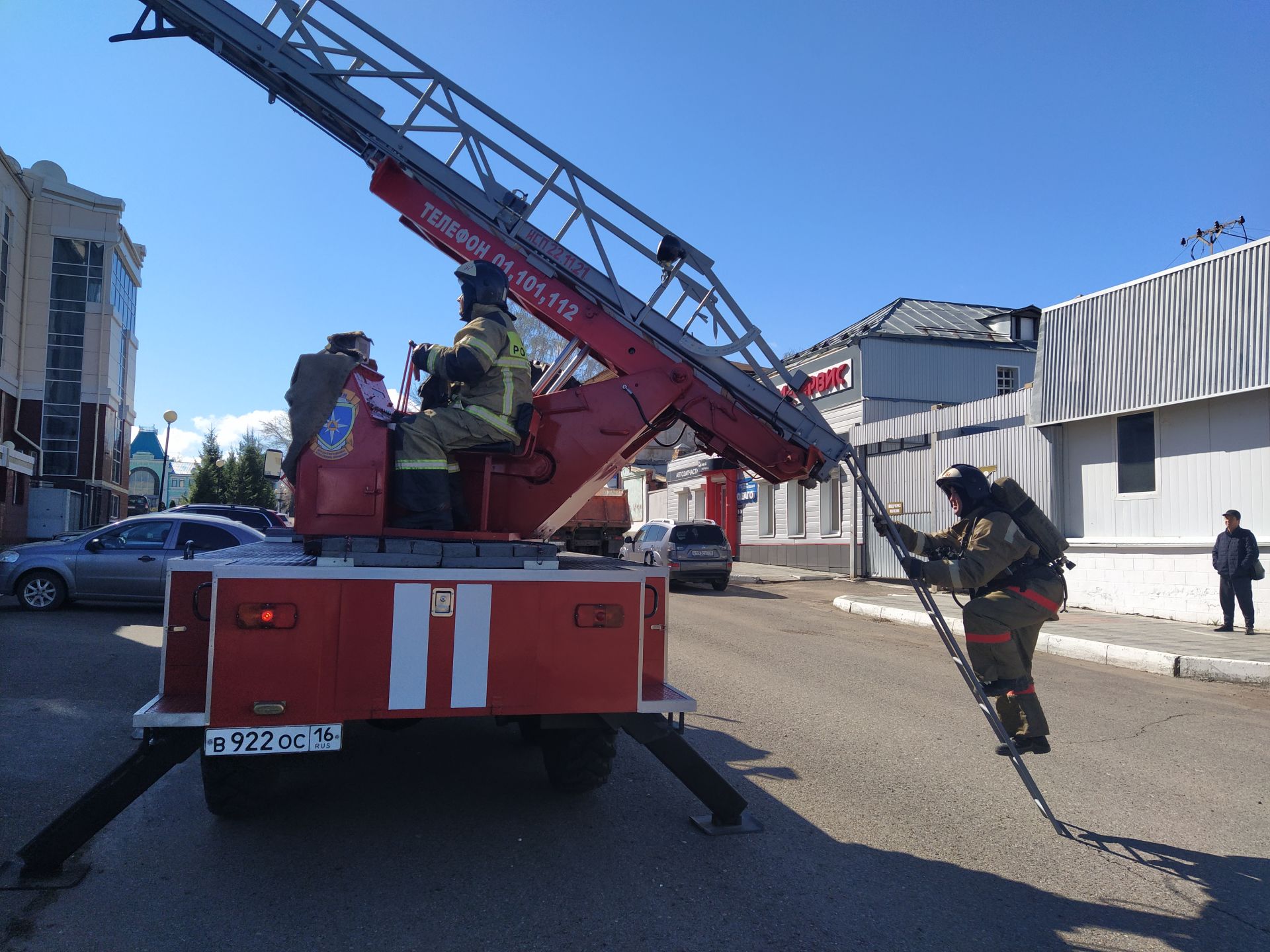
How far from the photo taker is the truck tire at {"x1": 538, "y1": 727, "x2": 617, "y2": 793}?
480cm

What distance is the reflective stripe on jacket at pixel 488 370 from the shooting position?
14.4ft

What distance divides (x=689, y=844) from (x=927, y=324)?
2693 centimetres

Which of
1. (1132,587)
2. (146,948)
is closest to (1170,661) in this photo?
(1132,587)

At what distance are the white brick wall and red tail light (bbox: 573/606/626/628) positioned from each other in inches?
445

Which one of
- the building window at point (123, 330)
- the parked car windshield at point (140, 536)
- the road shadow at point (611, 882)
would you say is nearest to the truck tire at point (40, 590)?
the parked car windshield at point (140, 536)

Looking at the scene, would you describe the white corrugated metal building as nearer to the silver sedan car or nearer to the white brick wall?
the white brick wall

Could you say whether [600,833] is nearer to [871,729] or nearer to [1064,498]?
[871,729]

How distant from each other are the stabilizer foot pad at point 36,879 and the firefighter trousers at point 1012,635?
4.53m

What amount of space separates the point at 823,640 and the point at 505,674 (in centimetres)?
915

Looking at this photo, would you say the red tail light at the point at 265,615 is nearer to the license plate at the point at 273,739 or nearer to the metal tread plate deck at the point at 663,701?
the license plate at the point at 273,739

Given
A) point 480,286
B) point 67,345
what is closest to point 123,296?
point 67,345

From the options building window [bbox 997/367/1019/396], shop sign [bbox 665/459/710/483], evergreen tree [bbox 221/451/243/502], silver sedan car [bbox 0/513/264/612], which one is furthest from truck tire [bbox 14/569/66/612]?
evergreen tree [bbox 221/451/243/502]

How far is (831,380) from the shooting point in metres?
28.3

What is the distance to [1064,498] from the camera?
16547mm
